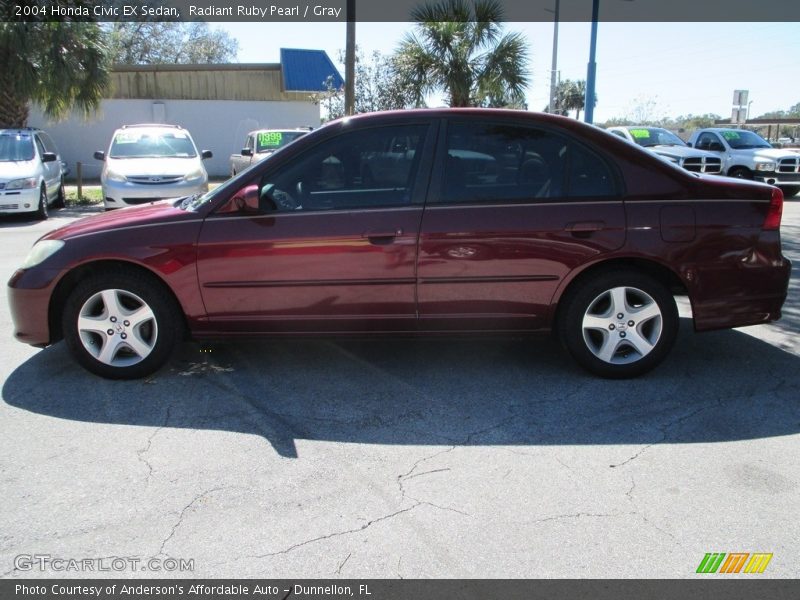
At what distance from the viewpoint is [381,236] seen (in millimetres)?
4289

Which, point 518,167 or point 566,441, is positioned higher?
point 518,167

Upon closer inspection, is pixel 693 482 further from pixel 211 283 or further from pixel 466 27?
pixel 466 27

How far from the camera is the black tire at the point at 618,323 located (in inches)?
174

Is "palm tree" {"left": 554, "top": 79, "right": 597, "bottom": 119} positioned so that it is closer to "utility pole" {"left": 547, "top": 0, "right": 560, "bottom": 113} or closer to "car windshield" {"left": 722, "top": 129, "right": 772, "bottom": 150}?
"utility pole" {"left": 547, "top": 0, "right": 560, "bottom": 113}

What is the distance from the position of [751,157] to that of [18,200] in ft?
52.6

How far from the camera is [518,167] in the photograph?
14.6 ft

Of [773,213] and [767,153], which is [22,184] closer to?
[773,213]

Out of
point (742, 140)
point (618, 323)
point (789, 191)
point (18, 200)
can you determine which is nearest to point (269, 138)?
point (18, 200)

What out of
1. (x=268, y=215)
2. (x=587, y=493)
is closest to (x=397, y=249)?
(x=268, y=215)

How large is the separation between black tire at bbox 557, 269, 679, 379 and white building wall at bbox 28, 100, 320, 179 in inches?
862

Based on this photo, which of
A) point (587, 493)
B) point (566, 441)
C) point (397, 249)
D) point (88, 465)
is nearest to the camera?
point (587, 493)

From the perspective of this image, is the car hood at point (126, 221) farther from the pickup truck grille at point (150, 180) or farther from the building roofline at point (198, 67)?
the building roofline at point (198, 67)

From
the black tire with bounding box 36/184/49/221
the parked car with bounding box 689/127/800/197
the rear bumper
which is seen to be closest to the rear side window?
the rear bumper

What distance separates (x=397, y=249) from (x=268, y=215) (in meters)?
0.83
